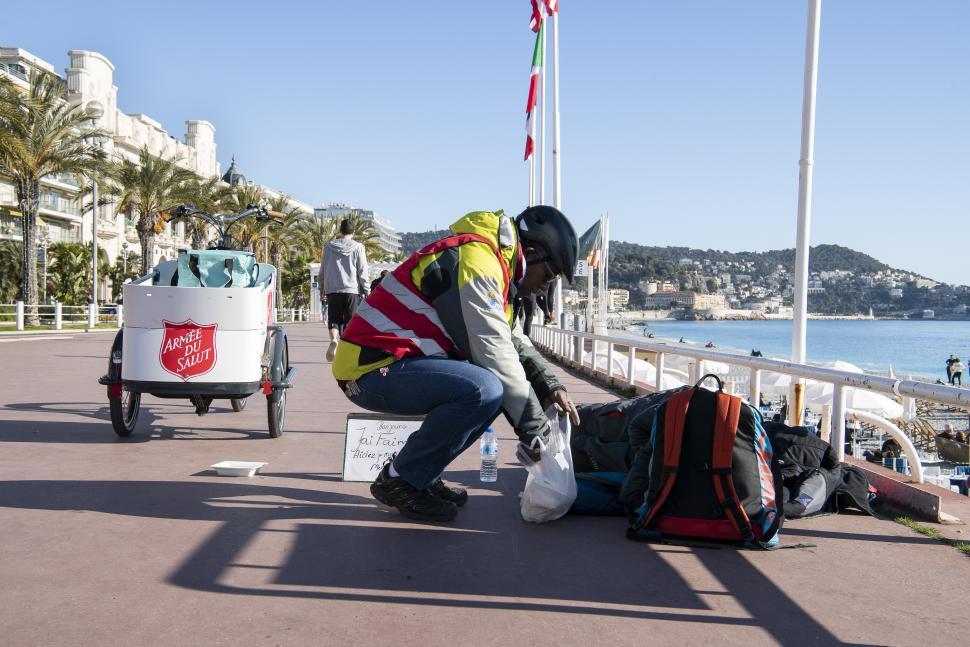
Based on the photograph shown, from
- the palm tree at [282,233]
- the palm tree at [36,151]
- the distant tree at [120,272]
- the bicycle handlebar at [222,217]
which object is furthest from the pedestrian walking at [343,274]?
the distant tree at [120,272]

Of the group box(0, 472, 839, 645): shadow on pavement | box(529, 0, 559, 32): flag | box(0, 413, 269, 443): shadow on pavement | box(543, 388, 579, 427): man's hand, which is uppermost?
box(529, 0, 559, 32): flag

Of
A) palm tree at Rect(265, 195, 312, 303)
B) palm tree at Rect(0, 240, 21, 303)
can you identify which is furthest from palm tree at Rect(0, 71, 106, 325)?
palm tree at Rect(0, 240, 21, 303)

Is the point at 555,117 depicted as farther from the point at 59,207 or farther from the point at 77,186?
the point at 59,207

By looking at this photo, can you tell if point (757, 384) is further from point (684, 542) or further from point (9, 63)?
point (9, 63)

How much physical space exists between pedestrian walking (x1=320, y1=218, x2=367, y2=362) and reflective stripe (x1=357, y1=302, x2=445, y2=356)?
6250 mm

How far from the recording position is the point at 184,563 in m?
3.54

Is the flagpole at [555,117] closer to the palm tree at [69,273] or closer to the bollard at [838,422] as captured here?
the bollard at [838,422]

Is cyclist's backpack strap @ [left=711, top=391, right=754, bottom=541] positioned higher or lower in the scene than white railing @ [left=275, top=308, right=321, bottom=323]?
higher

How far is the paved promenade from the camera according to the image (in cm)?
289

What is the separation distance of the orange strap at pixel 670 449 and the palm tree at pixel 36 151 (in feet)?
102

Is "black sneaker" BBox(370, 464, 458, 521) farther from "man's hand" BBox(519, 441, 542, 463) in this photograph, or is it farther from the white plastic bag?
"man's hand" BBox(519, 441, 542, 463)

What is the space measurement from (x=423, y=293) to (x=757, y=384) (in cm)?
374

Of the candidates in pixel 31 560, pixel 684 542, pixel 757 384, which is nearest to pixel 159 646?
pixel 31 560

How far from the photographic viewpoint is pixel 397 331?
13.7 feet
